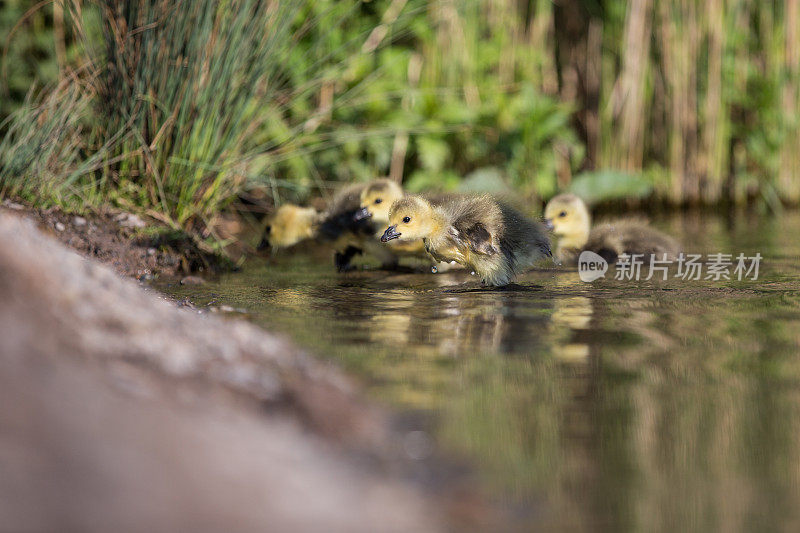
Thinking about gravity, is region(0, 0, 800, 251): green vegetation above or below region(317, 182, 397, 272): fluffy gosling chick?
above

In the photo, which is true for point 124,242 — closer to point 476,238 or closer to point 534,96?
point 476,238

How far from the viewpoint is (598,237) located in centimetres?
654

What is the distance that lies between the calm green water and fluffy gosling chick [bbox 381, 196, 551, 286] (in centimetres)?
15

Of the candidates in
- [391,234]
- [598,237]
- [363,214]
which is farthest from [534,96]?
[391,234]

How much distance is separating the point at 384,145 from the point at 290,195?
0.95 m

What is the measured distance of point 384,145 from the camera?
8.78m

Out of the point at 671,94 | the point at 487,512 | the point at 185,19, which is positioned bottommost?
the point at 487,512

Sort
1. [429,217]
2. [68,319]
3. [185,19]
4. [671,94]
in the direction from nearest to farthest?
[68,319], [429,217], [185,19], [671,94]

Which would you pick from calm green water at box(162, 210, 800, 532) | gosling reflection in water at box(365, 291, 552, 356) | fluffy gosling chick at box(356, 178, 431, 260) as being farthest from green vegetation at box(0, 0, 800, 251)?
calm green water at box(162, 210, 800, 532)

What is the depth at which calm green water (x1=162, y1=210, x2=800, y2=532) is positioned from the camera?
2.38 metres

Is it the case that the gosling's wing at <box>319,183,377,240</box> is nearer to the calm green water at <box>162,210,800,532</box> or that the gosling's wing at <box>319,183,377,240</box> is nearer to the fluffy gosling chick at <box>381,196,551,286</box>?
the calm green water at <box>162,210,800,532</box>

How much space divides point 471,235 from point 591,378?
6.42ft

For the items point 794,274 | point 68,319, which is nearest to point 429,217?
point 794,274

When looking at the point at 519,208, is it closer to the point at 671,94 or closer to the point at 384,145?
the point at 384,145
